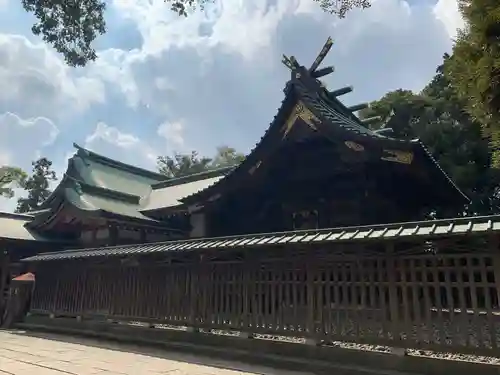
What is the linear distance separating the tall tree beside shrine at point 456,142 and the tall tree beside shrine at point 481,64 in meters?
16.2

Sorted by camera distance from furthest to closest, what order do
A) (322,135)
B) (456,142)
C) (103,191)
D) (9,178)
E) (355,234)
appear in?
(9,178)
(456,142)
(103,191)
(322,135)
(355,234)

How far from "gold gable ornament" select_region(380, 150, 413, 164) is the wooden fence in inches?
110

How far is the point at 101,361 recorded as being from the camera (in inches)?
284

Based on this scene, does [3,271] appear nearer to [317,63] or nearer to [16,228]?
[16,228]

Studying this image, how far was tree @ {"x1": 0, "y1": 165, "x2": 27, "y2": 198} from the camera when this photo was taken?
120 ft

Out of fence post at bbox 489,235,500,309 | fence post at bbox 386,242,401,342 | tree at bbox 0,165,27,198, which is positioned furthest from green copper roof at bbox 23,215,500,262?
tree at bbox 0,165,27,198

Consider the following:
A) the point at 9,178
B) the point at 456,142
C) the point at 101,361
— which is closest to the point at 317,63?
the point at 101,361

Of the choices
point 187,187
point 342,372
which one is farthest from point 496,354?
point 187,187

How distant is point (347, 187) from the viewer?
10.7 m

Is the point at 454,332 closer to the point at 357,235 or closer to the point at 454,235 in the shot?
the point at 454,235

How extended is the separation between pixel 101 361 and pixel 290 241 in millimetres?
4016

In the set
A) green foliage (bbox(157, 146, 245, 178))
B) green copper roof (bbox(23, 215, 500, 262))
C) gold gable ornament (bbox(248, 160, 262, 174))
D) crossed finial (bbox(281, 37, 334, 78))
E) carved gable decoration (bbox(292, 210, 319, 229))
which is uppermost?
green foliage (bbox(157, 146, 245, 178))

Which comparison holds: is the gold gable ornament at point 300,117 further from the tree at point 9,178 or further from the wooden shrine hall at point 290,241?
the tree at point 9,178

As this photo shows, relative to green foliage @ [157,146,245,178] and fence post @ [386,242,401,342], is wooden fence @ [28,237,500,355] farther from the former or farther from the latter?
green foliage @ [157,146,245,178]
